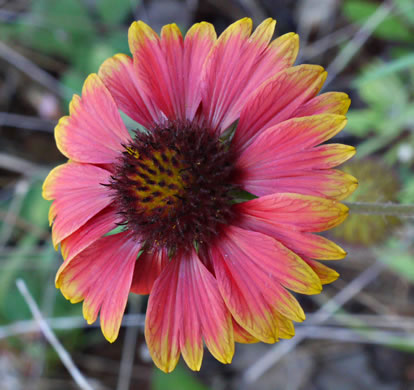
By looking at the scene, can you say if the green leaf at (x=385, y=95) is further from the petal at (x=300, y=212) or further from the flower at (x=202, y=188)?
the petal at (x=300, y=212)

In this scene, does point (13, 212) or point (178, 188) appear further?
point (13, 212)

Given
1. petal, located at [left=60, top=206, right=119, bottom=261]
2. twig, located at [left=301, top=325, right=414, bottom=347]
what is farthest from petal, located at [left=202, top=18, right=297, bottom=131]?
twig, located at [left=301, top=325, right=414, bottom=347]

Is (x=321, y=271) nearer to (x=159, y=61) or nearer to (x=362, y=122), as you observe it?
(x=159, y=61)

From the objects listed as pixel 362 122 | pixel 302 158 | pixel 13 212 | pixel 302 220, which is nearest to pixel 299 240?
pixel 302 220

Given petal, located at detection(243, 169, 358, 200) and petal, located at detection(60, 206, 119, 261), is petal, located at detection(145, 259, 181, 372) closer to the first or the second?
petal, located at detection(60, 206, 119, 261)

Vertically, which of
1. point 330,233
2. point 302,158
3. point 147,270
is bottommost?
point 330,233
